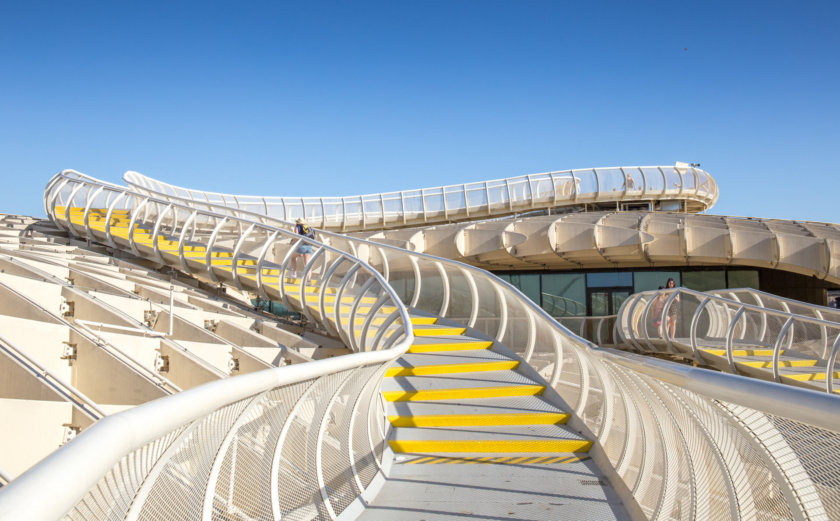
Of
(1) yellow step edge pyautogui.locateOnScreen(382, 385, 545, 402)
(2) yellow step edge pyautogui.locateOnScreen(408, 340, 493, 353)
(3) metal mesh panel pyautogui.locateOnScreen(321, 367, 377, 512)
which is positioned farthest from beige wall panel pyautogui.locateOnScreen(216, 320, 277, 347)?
(3) metal mesh panel pyautogui.locateOnScreen(321, 367, 377, 512)

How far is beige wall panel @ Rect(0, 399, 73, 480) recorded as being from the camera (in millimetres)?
5809

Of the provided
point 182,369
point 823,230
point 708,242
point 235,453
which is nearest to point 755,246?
point 708,242

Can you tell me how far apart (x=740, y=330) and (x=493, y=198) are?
1809cm

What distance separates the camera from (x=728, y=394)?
2.57 m

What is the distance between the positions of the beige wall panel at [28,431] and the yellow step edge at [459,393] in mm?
3214

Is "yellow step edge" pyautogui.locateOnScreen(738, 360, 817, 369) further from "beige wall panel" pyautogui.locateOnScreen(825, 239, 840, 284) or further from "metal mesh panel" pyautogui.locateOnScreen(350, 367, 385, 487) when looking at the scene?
"beige wall panel" pyautogui.locateOnScreen(825, 239, 840, 284)

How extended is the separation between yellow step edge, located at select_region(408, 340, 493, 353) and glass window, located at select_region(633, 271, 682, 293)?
59.7 feet

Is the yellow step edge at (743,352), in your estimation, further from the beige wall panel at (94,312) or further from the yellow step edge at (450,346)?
the beige wall panel at (94,312)

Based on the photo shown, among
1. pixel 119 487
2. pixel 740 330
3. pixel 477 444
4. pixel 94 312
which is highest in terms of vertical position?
pixel 119 487

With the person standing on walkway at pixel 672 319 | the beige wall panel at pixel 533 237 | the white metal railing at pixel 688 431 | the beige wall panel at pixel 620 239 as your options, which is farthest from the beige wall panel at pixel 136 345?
the beige wall panel at pixel 620 239

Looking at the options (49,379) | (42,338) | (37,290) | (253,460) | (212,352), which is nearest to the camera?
(253,460)

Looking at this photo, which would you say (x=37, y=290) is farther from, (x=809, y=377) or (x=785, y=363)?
(x=785, y=363)

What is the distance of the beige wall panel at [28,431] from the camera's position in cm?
581

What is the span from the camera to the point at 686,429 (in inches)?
145
